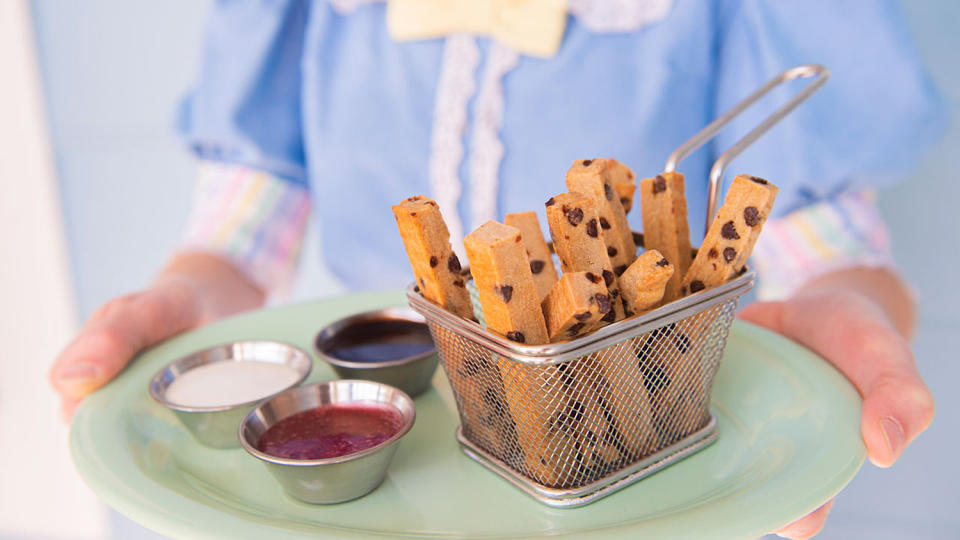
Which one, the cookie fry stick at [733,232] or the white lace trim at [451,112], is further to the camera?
the white lace trim at [451,112]

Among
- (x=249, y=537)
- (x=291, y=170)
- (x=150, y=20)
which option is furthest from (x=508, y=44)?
(x=150, y=20)

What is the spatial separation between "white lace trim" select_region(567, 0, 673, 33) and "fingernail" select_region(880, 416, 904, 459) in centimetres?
78

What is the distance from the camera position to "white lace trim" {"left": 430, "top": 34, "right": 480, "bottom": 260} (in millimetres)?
1427

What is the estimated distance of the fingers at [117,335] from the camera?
102 centimetres

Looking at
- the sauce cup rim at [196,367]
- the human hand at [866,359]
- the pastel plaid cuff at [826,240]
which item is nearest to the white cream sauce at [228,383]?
the sauce cup rim at [196,367]

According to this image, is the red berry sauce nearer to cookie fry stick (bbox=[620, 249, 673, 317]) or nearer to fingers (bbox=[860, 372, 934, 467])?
cookie fry stick (bbox=[620, 249, 673, 317])

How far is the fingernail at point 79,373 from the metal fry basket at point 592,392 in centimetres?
46

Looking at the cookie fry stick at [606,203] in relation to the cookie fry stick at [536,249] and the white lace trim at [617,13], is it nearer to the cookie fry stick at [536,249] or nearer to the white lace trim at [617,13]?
the cookie fry stick at [536,249]

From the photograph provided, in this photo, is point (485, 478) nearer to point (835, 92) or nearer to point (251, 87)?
point (835, 92)

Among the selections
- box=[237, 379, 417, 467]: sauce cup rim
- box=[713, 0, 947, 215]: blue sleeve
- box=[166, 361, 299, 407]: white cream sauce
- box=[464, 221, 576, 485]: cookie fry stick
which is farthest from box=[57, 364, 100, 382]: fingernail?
box=[713, 0, 947, 215]: blue sleeve

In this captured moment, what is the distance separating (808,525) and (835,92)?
31.1 inches

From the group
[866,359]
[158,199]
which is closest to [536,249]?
[866,359]

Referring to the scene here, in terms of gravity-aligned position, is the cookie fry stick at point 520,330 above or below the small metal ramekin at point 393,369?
above

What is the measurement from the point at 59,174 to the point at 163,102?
44cm
